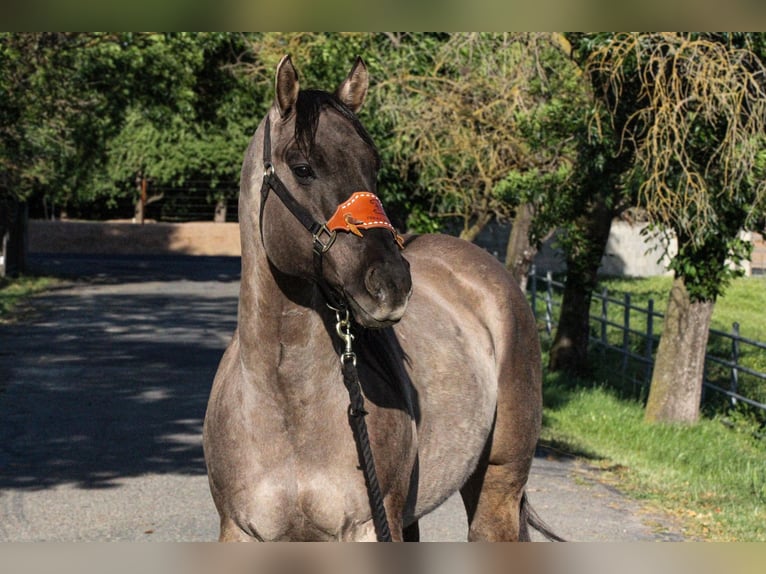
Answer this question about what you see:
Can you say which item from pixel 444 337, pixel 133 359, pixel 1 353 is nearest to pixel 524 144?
pixel 133 359

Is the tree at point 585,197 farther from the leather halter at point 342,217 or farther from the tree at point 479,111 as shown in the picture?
the leather halter at point 342,217

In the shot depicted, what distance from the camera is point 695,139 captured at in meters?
9.77

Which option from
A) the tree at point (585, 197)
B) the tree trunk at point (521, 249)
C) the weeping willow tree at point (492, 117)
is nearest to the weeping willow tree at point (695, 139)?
the tree at point (585, 197)

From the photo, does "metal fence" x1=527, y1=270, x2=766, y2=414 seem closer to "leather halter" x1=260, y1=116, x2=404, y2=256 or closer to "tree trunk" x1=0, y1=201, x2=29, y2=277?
"leather halter" x1=260, y1=116, x2=404, y2=256

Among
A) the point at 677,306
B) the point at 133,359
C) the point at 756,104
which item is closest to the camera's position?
the point at 756,104

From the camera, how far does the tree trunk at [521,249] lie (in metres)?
16.6

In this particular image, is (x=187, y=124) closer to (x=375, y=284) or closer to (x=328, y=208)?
(x=328, y=208)

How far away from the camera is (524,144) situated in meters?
13.2

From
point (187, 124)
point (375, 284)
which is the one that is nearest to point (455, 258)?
point (375, 284)

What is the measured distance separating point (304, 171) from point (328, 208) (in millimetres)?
134

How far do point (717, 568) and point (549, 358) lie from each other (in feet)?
48.2

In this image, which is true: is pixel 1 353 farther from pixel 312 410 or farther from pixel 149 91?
pixel 312 410
